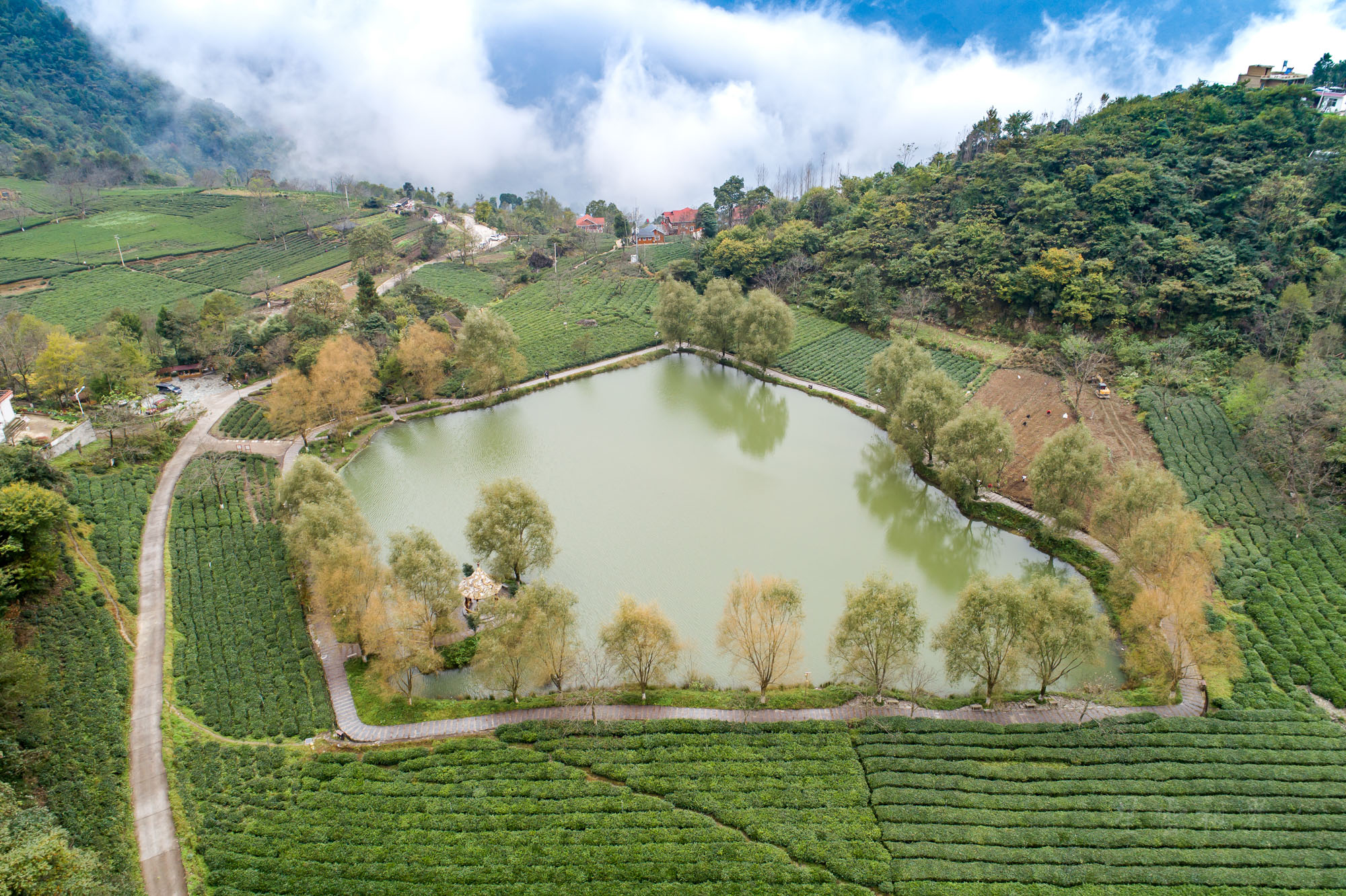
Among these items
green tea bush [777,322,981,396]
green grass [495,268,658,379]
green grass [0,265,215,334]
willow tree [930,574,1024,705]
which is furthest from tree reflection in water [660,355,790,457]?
green grass [0,265,215,334]

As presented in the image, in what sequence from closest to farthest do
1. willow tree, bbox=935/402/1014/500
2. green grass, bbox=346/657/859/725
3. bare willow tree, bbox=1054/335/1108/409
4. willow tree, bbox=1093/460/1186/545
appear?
green grass, bbox=346/657/859/725 < willow tree, bbox=1093/460/1186/545 < willow tree, bbox=935/402/1014/500 < bare willow tree, bbox=1054/335/1108/409

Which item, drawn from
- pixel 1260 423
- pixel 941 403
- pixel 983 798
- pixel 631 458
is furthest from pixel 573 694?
pixel 1260 423

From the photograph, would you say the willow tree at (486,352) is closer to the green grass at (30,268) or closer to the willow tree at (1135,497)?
the willow tree at (1135,497)

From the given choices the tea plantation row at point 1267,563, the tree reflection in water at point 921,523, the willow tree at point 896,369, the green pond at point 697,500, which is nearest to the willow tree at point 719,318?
the green pond at point 697,500

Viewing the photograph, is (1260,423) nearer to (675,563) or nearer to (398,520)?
(675,563)

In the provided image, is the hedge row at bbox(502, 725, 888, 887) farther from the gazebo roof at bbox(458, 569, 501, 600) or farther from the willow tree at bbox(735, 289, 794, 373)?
the willow tree at bbox(735, 289, 794, 373)

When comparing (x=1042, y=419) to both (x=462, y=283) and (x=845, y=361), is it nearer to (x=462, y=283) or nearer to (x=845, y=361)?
(x=845, y=361)

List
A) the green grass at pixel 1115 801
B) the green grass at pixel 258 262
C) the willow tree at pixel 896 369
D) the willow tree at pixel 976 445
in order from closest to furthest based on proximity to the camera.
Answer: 1. the green grass at pixel 1115 801
2. the willow tree at pixel 976 445
3. the willow tree at pixel 896 369
4. the green grass at pixel 258 262
